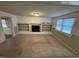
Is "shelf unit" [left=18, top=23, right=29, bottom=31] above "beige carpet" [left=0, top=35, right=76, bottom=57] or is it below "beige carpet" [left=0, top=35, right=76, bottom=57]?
above

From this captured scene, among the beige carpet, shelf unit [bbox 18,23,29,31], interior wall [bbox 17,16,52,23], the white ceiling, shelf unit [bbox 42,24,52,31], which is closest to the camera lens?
the white ceiling

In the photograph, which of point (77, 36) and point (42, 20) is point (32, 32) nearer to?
point (42, 20)

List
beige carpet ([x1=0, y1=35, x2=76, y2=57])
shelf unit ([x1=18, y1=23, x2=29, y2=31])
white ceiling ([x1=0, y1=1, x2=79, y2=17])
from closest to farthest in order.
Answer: white ceiling ([x1=0, y1=1, x2=79, y2=17])
beige carpet ([x1=0, y1=35, x2=76, y2=57])
shelf unit ([x1=18, y1=23, x2=29, y2=31])

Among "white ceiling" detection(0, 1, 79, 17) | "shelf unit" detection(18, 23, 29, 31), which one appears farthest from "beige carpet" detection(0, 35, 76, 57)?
"shelf unit" detection(18, 23, 29, 31)

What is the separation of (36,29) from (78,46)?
5.98 meters

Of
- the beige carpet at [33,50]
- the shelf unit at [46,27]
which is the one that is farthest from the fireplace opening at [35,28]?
the beige carpet at [33,50]

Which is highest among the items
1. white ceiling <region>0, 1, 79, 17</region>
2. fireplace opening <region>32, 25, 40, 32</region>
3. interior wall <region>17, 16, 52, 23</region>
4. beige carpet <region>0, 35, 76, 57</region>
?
white ceiling <region>0, 1, 79, 17</region>

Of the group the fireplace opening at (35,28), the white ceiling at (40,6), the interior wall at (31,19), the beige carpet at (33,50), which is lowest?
the beige carpet at (33,50)

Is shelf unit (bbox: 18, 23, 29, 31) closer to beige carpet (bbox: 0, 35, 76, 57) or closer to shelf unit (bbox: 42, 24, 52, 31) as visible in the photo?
shelf unit (bbox: 42, 24, 52, 31)

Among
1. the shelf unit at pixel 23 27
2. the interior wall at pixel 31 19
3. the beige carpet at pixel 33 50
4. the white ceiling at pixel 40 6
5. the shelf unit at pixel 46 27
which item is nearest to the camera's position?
the white ceiling at pixel 40 6

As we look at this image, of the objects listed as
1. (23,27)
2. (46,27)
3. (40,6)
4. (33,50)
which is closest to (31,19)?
(23,27)

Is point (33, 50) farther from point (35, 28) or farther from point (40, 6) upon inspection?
point (35, 28)

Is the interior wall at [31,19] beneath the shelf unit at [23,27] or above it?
above

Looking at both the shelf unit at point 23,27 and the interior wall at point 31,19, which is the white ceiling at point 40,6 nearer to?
the interior wall at point 31,19
